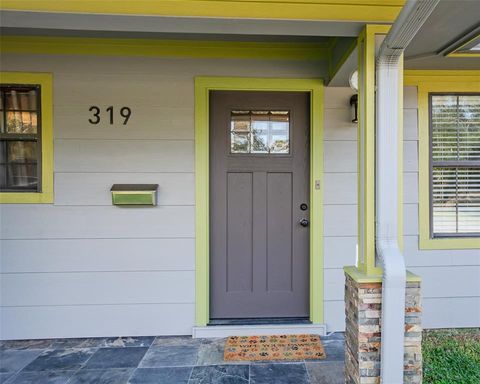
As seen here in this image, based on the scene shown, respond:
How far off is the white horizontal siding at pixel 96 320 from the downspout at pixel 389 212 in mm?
1621

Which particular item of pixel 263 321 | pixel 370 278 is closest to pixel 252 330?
pixel 263 321

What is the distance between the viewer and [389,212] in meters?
1.83

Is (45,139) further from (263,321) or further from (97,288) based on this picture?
(263,321)

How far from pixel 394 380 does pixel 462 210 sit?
6.21ft

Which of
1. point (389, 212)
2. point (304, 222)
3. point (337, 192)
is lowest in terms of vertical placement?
point (304, 222)

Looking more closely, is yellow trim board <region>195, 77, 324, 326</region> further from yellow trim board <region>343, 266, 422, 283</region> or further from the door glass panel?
yellow trim board <region>343, 266, 422, 283</region>

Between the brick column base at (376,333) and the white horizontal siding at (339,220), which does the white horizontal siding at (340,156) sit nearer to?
the white horizontal siding at (339,220)

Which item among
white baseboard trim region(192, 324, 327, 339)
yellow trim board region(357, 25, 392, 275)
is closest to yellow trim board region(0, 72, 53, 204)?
white baseboard trim region(192, 324, 327, 339)

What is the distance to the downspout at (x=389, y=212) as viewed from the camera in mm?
1731

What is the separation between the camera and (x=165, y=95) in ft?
8.96

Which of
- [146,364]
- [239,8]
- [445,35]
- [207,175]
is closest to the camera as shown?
[239,8]

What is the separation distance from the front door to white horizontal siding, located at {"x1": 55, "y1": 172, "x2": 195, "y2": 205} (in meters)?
0.29

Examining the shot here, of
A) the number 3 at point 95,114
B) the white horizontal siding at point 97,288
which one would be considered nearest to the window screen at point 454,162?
the white horizontal siding at point 97,288

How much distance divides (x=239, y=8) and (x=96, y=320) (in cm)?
267
